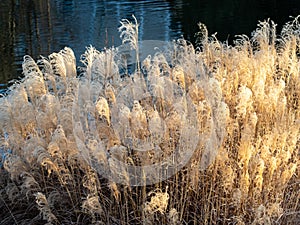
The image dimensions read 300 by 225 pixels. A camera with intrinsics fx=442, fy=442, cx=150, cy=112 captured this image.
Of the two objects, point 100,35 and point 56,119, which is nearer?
point 56,119

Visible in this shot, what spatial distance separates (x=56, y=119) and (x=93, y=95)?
43 cm

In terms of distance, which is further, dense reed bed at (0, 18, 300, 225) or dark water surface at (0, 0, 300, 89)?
dark water surface at (0, 0, 300, 89)

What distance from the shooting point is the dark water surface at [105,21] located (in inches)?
479

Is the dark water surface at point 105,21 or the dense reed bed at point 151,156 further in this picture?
the dark water surface at point 105,21

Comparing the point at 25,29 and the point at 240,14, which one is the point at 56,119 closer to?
the point at 25,29

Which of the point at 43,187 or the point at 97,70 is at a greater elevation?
the point at 97,70

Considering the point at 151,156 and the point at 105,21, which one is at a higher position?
the point at 151,156

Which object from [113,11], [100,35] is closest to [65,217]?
[100,35]

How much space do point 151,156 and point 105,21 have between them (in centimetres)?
1333

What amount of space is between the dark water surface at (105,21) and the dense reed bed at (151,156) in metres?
5.51

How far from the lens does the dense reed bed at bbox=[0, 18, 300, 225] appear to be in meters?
2.92

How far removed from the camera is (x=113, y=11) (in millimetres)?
18406

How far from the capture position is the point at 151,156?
10.3 ft

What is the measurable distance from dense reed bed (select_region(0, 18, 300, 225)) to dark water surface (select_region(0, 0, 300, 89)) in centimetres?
551
